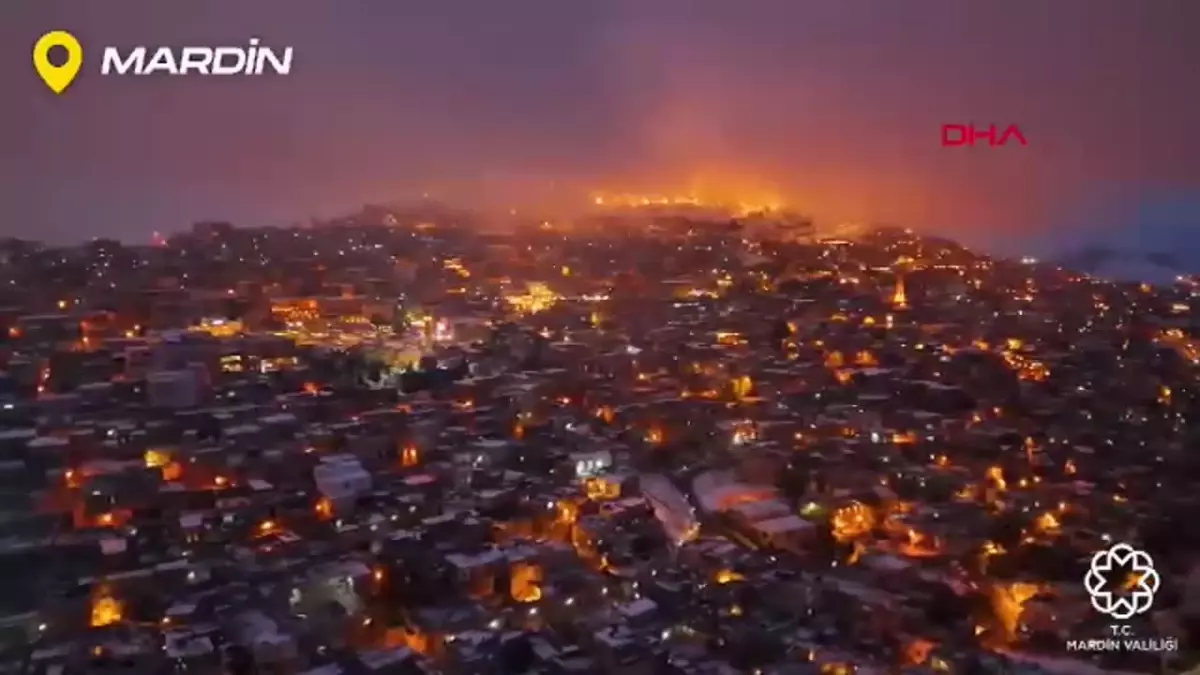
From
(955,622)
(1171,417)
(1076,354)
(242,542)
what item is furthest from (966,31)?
(242,542)

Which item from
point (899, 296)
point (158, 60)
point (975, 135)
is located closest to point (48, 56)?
point (158, 60)

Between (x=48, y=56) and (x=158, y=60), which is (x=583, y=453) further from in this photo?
(x=48, y=56)

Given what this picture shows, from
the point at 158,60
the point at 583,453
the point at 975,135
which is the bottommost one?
the point at 583,453

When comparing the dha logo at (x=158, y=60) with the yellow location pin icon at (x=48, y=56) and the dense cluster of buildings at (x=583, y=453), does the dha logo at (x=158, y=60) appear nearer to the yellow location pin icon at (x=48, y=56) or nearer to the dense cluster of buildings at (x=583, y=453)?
the yellow location pin icon at (x=48, y=56)

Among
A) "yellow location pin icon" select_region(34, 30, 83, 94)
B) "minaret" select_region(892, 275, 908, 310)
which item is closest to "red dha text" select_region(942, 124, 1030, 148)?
"minaret" select_region(892, 275, 908, 310)

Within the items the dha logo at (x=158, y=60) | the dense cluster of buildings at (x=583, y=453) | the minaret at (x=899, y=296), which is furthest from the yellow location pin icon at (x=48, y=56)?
the minaret at (x=899, y=296)

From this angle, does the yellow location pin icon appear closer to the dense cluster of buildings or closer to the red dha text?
the dense cluster of buildings
